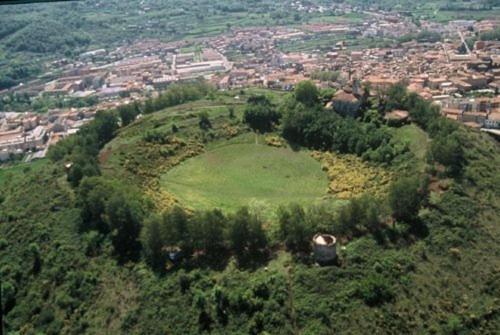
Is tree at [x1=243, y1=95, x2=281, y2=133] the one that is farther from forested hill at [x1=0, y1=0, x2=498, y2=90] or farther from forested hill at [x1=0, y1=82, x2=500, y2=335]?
forested hill at [x1=0, y1=0, x2=498, y2=90]

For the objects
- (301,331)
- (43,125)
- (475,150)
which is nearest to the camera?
(301,331)

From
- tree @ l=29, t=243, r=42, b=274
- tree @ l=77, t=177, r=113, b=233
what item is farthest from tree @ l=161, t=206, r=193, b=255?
tree @ l=29, t=243, r=42, b=274

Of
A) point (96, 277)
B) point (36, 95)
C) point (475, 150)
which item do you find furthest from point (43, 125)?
point (475, 150)

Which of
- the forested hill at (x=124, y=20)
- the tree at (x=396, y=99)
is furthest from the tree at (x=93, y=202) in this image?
the forested hill at (x=124, y=20)

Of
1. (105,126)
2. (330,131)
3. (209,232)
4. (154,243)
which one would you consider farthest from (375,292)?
(105,126)

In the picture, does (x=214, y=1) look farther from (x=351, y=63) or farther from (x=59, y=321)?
(x=59, y=321)

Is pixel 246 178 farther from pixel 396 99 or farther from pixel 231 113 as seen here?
pixel 396 99

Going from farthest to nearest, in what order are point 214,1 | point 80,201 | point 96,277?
point 214,1 → point 80,201 → point 96,277

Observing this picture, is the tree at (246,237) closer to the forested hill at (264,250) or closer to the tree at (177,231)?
the forested hill at (264,250)
